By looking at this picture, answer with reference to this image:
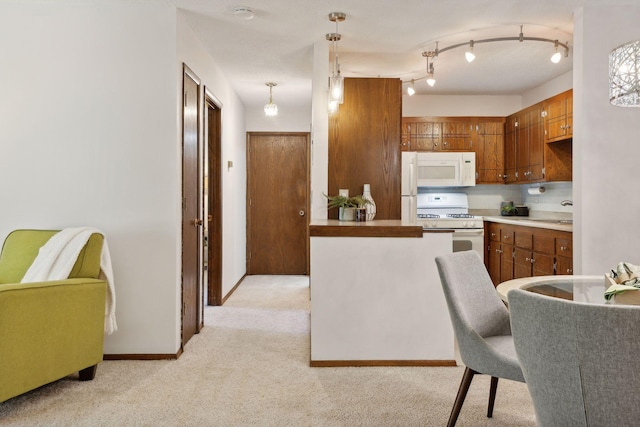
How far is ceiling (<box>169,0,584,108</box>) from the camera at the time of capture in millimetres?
3334

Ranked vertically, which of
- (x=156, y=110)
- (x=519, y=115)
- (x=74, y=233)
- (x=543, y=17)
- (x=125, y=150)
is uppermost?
(x=543, y=17)

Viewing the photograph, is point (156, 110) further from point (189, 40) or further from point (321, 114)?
point (321, 114)

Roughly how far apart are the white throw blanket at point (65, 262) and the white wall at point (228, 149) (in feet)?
3.47

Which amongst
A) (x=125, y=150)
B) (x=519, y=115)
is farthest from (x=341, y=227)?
(x=519, y=115)

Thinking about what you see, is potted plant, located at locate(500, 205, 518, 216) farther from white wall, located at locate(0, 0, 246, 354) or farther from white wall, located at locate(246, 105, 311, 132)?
white wall, located at locate(0, 0, 246, 354)

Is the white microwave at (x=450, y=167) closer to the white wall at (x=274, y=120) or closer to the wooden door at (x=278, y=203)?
the wooden door at (x=278, y=203)

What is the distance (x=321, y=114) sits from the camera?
4109mm

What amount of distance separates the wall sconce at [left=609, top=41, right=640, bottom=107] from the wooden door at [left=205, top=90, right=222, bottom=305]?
12.0 feet

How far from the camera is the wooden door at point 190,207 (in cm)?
352

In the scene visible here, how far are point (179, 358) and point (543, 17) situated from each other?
3487 mm

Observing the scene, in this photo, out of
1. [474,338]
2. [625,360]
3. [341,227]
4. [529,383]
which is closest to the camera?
[625,360]

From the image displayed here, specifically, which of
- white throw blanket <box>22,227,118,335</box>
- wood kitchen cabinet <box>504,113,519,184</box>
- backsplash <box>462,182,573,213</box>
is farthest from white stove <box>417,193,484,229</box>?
white throw blanket <box>22,227,118,335</box>

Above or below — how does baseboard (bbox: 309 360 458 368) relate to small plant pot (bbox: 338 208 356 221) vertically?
below

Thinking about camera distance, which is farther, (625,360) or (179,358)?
(179,358)
